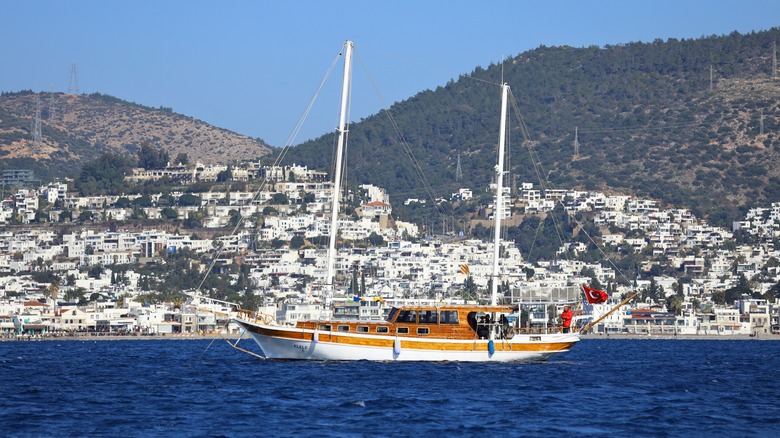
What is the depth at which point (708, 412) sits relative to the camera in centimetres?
4778

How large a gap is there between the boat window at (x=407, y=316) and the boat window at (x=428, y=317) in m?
0.30

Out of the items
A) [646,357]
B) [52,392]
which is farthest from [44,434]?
[646,357]

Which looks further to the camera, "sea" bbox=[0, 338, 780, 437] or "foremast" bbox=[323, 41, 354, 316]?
"foremast" bbox=[323, 41, 354, 316]

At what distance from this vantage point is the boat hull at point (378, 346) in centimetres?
6309

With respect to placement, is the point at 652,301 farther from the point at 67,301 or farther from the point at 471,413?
the point at 471,413

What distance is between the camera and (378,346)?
63562 mm

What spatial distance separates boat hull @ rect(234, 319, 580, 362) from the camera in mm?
63094

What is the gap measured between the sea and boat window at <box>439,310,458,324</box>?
5.92ft

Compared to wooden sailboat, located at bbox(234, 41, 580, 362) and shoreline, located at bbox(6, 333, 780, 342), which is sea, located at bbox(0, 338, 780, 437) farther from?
shoreline, located at bbox(6, 333, 780, 342)

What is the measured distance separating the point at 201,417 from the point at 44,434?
5.48 m

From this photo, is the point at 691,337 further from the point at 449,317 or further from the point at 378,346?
the point at 378,346

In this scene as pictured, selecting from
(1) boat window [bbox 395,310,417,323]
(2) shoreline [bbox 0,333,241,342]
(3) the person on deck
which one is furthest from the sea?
(2) shoreline [bbox 0,333,241,342]

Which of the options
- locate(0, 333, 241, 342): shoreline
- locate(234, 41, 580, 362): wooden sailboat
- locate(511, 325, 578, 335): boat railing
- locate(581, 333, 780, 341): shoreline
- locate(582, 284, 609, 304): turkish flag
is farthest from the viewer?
locate(581, 333, 780, 341): shoreline

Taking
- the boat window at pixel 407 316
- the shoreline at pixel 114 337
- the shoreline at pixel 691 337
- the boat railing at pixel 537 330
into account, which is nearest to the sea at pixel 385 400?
the boat railing at pixel 537 330
